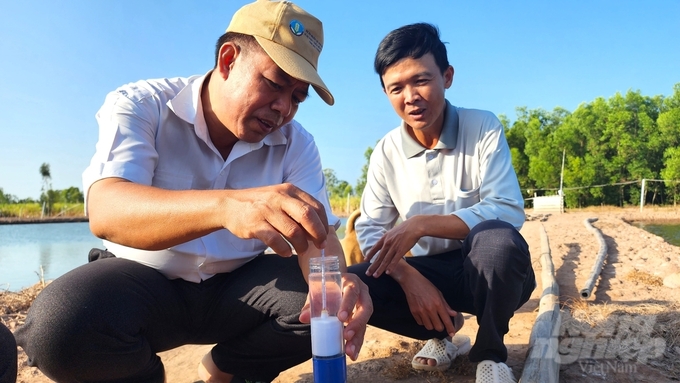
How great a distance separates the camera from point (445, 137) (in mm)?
2541

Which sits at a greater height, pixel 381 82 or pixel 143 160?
pixel 381 82

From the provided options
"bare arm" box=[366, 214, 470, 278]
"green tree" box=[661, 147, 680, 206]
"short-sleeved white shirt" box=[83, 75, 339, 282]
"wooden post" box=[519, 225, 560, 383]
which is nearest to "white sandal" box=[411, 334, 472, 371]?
"wooden post" box=[519, 225, 560, 383]

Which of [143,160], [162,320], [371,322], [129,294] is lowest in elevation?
[371,322]

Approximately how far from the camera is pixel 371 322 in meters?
2.46

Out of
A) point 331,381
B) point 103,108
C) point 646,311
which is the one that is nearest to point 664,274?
point 646,311

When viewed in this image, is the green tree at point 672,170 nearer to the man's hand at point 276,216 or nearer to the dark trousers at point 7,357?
the man's hand at point 276,216

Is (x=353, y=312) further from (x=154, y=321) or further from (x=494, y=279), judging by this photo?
(x=154, y=321)

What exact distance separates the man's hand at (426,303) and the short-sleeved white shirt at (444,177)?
35 cm

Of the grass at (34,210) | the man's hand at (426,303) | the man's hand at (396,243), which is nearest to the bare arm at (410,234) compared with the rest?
the man's hand at (396,243)

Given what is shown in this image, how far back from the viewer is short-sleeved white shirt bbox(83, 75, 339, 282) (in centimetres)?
182

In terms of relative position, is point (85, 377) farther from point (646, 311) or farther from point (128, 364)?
point (646, 311)

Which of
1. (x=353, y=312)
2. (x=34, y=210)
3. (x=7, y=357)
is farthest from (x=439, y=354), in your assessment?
(x=34, y=210)

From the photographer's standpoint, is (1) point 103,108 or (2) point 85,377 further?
(1) point 103,108

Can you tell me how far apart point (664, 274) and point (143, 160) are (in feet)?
17.1
